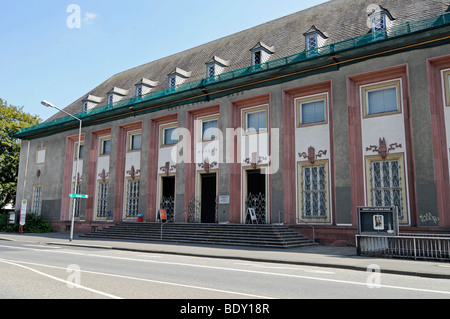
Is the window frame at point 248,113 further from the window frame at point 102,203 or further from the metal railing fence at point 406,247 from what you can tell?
the window frame at point 102,203

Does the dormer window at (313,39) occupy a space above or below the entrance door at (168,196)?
above

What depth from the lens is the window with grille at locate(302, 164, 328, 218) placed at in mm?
21641

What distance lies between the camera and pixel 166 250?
1728 cm

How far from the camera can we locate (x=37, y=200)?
120 ft

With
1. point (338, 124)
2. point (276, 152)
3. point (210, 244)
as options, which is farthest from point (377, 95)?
point (210, 244)

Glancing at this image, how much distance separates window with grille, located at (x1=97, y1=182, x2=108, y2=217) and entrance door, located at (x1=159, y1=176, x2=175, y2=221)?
5.75m

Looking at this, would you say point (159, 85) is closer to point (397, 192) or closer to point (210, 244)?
point (210, 244)

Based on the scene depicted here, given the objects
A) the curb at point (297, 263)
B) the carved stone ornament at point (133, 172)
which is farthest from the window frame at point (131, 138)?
the curb at point (297, 263)

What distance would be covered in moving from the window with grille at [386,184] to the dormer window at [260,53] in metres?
10.2

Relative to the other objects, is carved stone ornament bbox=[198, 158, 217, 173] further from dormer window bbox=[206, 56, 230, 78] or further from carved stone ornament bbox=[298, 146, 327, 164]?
carved stone ornament bbox=[298, 146, 327, 164]

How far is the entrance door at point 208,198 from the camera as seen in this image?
26.9 meters

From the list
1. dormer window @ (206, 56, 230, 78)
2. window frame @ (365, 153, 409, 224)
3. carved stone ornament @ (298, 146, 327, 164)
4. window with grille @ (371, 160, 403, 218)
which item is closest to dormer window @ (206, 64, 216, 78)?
dormer window @ (206, 56, 230, 78)

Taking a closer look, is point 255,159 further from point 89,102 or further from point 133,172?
point 89,102

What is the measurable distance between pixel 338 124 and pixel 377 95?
99.6 inches
